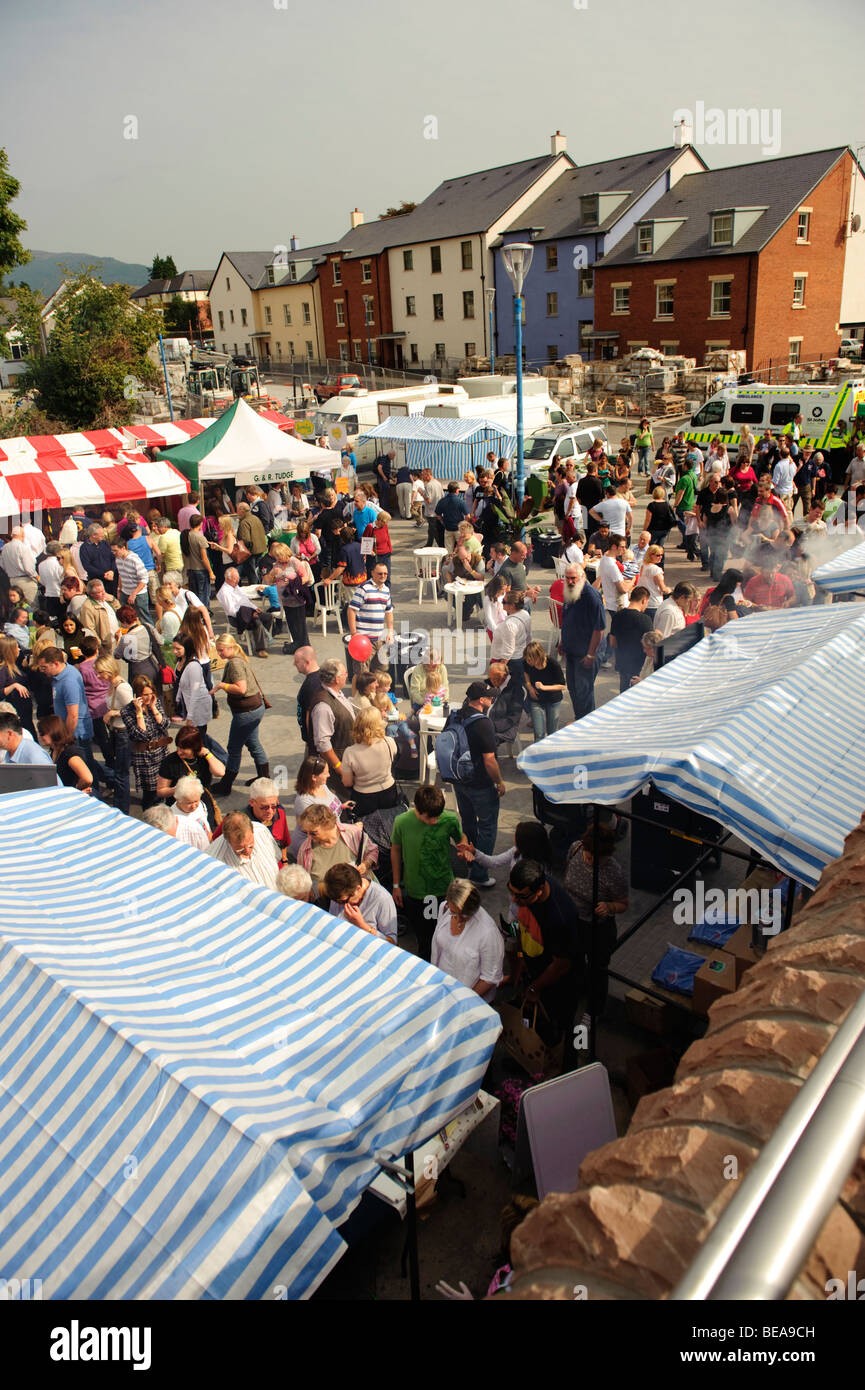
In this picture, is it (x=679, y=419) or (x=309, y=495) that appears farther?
(x=679, y=419)

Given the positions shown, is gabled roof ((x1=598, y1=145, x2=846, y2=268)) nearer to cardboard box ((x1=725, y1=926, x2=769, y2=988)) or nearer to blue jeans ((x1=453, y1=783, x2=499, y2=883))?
blue jeans ((x1=453, y1=783, x2=499, y2=883))

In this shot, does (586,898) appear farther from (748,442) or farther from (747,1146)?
(748,442)

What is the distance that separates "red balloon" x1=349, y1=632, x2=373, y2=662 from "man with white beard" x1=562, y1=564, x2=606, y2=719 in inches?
85.1

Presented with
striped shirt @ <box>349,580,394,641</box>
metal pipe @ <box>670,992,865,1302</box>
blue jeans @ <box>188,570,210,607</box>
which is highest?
metal pipe @ <box>670,992,865,1302</box>

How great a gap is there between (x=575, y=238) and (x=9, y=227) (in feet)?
84.5

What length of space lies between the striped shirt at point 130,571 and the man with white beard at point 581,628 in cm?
626

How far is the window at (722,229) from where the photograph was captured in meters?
35.5

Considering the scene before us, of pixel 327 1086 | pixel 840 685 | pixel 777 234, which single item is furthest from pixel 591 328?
pixel 327 1086

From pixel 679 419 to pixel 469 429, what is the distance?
16.9 meters

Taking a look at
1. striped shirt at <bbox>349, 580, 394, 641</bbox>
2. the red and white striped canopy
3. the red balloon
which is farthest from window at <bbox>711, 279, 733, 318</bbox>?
the red balloon

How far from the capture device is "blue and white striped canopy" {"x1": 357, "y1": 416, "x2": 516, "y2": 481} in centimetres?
1892

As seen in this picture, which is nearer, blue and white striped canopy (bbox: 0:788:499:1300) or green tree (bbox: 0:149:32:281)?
blue and white striped canopy (bbox: 0:788:499:1300)

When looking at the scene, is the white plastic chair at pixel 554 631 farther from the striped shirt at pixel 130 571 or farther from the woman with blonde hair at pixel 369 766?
the striped shirt at pixel 130 571

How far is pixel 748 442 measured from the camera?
691 inches
